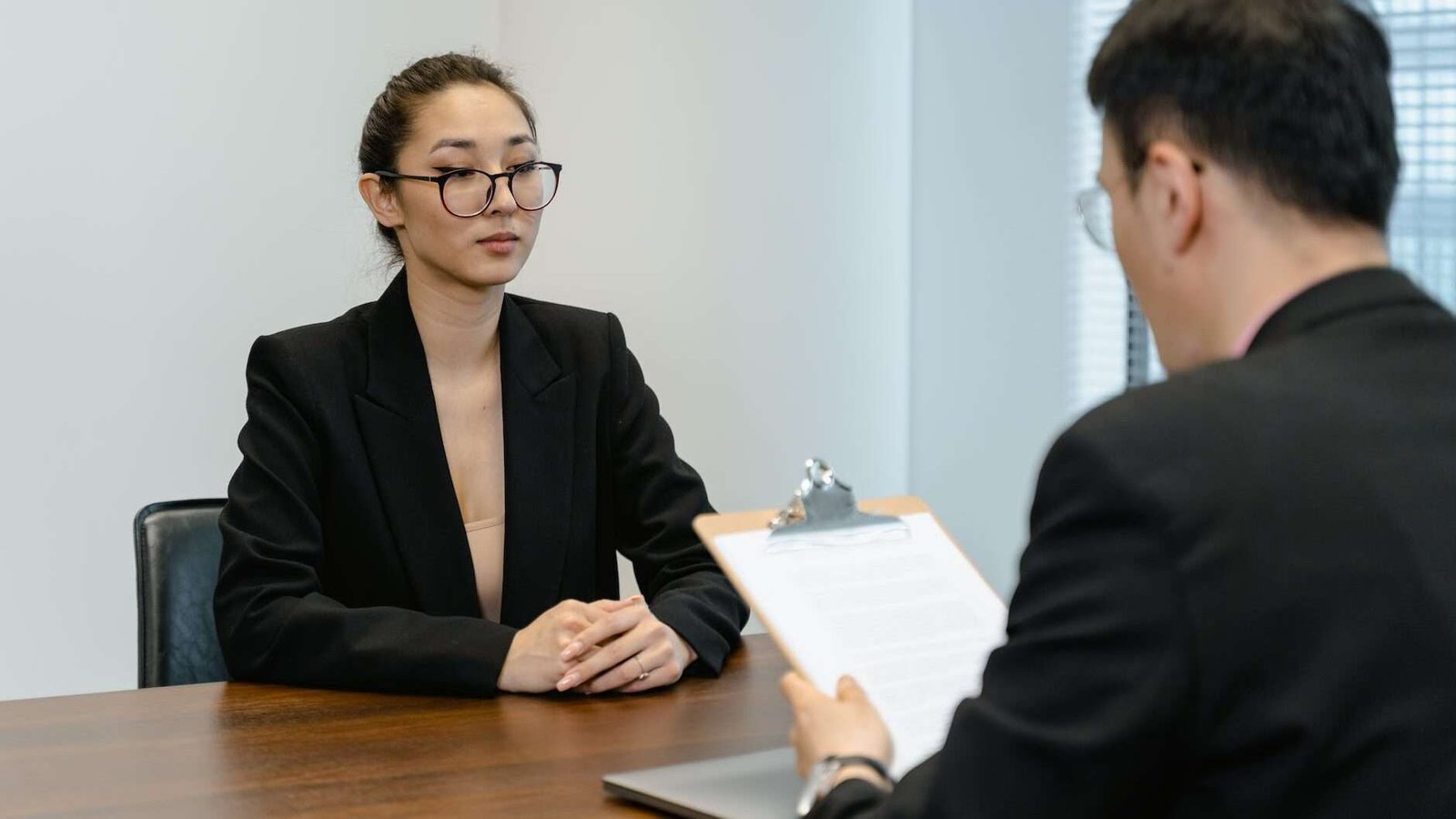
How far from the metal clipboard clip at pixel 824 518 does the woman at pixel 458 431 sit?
2.04ft

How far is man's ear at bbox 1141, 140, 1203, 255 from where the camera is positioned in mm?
1115

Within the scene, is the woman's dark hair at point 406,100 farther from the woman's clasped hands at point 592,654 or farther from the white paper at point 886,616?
the white paper at point 886,616

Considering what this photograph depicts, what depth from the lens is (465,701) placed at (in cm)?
190

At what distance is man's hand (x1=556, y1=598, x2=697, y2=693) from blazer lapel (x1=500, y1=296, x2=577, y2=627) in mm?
501

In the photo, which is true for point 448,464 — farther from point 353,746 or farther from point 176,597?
point 353,746

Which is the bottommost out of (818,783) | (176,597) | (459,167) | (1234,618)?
(176,597)

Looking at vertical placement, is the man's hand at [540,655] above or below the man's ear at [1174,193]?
below

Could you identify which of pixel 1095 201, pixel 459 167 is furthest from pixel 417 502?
pixel 1095 201

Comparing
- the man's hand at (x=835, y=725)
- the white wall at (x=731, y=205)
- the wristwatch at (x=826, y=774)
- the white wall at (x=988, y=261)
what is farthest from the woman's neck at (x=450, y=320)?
the white wall at (x=988, y=261)

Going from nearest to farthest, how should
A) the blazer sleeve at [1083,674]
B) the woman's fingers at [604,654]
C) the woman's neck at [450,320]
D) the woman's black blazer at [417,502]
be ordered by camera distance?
the blazer sleeve at [1083,674] < the woman's fingers at [604,654] < the woman's black blazer at [417,502] < the woman's neck at [450,320]

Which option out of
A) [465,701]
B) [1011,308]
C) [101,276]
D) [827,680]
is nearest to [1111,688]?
[827,680]

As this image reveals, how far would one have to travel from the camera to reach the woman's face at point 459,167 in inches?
97.3

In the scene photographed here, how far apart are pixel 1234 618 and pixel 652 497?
5.26ft

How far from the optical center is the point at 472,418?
2.54 m
